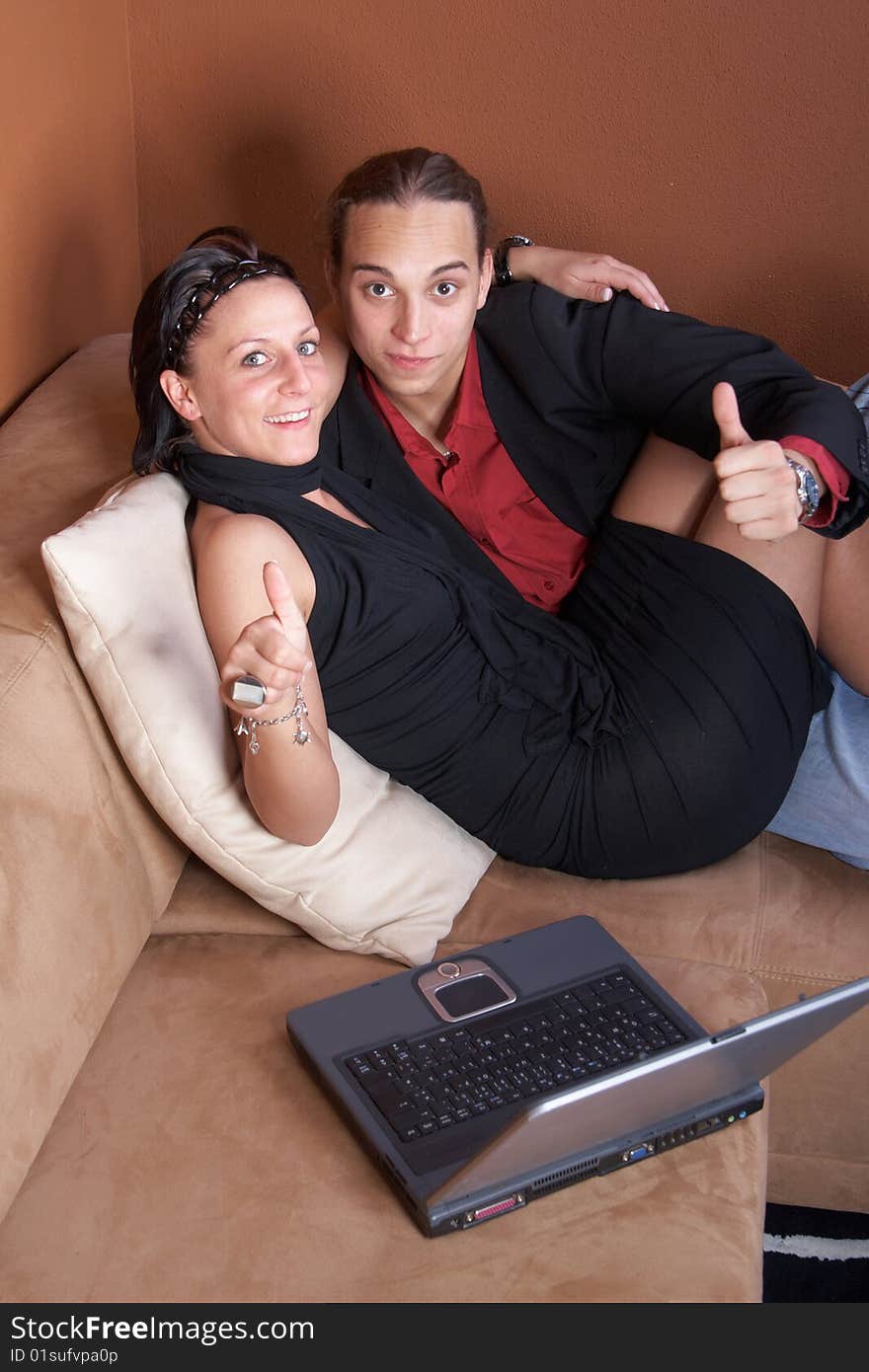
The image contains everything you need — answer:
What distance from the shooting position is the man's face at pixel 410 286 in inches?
70.1

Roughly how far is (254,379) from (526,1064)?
84 cm

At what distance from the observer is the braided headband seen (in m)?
1.57

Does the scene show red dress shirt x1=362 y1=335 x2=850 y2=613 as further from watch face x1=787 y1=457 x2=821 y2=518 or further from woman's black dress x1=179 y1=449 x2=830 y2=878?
watch face x1=787 y1=457 x2=821 y2=518

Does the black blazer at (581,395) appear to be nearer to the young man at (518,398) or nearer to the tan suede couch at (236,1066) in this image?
the young man at (518,398)

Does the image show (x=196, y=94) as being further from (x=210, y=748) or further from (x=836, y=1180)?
(x=836, y=1180)

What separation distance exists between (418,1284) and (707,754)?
2.66ft

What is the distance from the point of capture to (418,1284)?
1.18 metres

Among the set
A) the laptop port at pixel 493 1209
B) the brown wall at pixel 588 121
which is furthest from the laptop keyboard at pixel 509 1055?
the brown wall at pixel 588 121

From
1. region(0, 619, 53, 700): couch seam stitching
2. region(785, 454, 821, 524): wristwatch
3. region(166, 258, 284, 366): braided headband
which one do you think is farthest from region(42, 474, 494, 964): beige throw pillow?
region(785, 454, 821, 524): wristwatch

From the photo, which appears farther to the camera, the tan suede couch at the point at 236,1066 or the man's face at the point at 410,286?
the man's face at the point at 410,286

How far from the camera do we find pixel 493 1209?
1244 millimetres

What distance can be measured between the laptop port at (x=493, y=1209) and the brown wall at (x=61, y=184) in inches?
53.8

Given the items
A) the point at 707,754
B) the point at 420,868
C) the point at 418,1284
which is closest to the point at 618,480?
the point at 707,754

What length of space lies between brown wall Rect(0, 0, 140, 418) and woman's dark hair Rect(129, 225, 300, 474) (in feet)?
1.40
